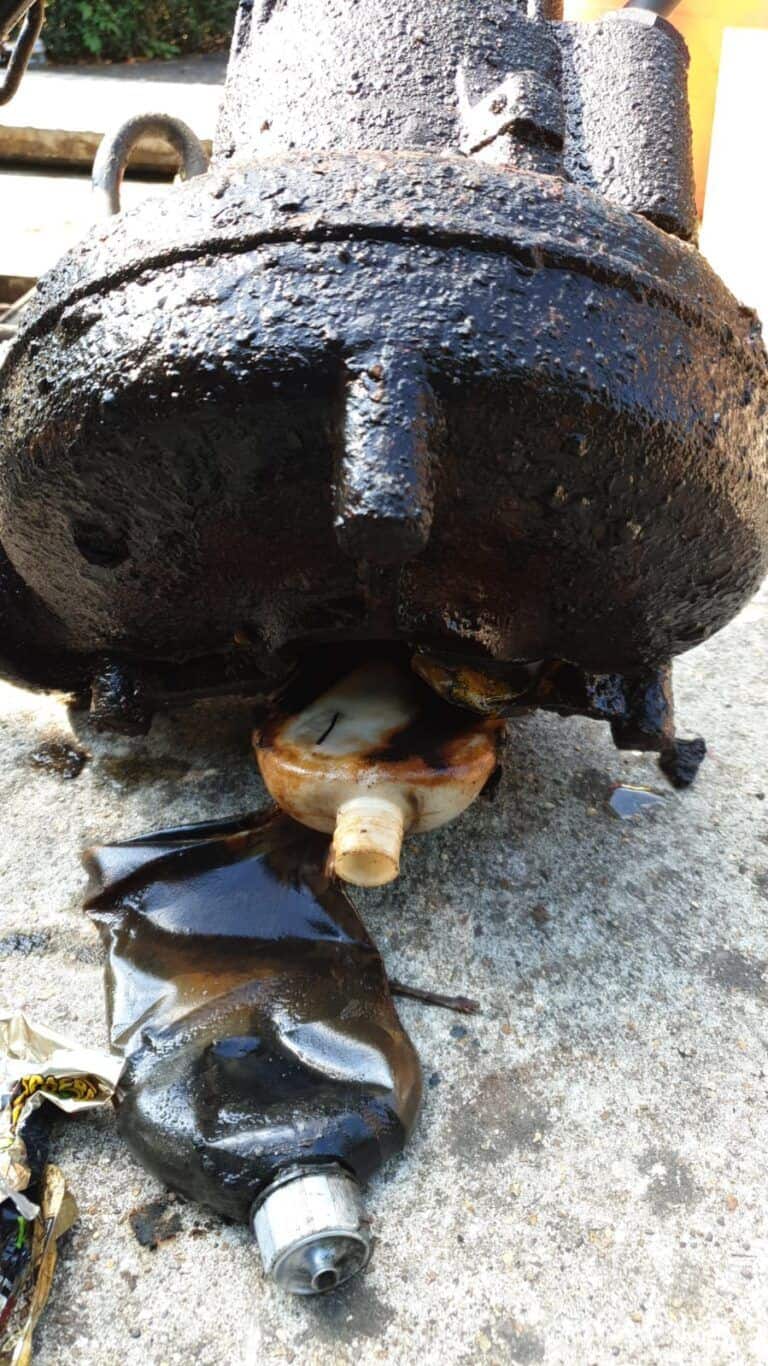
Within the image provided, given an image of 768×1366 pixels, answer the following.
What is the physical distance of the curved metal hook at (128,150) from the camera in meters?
1.98

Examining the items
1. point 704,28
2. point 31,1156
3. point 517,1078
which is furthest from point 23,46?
point 704,28

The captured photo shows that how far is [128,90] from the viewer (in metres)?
7.20

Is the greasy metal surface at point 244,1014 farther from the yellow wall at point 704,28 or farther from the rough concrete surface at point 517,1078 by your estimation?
the yellow wall at point 704,28

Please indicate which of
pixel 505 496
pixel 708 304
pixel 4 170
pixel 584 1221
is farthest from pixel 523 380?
pixel 4 170

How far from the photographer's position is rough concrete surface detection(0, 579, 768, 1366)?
1.26 metres

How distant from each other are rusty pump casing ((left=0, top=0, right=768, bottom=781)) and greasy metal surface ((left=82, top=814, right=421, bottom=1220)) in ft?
1.28

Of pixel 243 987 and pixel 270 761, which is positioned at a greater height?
pixel 270 761

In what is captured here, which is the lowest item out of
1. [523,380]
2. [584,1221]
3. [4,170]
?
[584,1221]

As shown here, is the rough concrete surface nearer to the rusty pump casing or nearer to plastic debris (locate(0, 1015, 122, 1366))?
plastic debris (locate(0, 1015, 122, 1366))

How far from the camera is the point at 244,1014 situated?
1527mm

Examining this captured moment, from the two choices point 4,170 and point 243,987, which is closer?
point 243,987

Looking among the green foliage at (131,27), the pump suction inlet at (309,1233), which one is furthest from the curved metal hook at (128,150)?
the green foliage at (131,27)

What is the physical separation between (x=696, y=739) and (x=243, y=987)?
1.16 meters

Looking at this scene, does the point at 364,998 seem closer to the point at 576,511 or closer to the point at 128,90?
the point at 576,511
